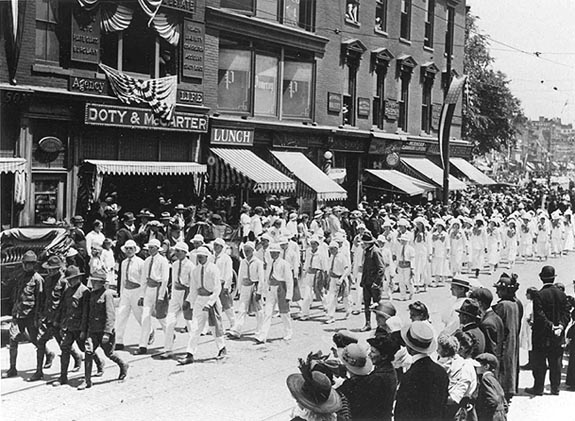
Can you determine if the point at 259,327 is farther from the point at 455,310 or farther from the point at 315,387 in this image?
the point at 315,387

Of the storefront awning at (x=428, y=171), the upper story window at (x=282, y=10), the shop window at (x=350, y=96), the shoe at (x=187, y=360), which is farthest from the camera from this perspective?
the storefront awning at (x=428, y=171)

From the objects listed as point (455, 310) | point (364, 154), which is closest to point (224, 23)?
point (364, 154)

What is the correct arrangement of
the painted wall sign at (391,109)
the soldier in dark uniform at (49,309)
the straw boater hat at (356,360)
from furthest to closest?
1. the painted wall sign at (391,109)
2. the soldier in dark uniform at (49,309)
3. the straw boater hat at (356,360)

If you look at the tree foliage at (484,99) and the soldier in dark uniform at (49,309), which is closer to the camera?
the soldier in dark uniform at (49,309)

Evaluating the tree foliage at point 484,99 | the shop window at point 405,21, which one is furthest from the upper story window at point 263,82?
the tree foliage at point 484,99

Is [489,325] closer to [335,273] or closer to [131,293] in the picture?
[131,293]

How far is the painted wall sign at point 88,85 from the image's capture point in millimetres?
15444

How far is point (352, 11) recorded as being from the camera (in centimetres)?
2523

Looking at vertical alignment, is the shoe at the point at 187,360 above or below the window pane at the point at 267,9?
below

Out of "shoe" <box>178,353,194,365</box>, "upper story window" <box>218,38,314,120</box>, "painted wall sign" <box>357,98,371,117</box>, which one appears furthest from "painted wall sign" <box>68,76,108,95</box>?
"painted wall sign" <box>357,98,371,117</box>

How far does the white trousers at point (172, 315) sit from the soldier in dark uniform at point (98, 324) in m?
1.53

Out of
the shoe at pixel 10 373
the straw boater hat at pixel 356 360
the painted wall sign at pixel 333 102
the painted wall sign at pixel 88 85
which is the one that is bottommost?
the shoe at pixel 10 373

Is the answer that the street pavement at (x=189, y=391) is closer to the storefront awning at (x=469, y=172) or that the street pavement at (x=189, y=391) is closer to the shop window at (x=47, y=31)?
the shop window at (x=47, y=31)

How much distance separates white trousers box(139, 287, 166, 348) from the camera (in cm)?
1101
